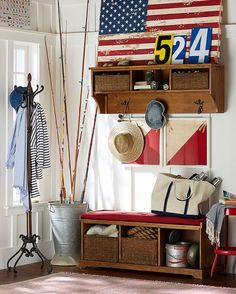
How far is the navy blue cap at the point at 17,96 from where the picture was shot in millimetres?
7832

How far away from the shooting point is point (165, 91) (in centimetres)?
772

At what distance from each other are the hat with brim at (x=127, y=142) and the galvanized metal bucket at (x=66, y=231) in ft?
2.12

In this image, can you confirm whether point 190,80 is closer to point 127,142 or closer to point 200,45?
point 200,45

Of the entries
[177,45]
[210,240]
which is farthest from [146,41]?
[210,240]

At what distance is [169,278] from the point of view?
7406mm

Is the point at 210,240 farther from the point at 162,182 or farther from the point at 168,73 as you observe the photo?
the point at 168,73

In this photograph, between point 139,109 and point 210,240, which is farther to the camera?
point 139,109

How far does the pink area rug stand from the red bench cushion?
61cm

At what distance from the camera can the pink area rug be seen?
22.2ft

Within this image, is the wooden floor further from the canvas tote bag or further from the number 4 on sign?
the number 4 on sign

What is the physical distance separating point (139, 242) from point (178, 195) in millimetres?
575

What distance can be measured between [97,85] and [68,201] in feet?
3.99

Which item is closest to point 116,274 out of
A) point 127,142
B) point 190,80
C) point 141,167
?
point 141,167

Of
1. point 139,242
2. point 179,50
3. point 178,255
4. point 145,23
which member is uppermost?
point 145,23
